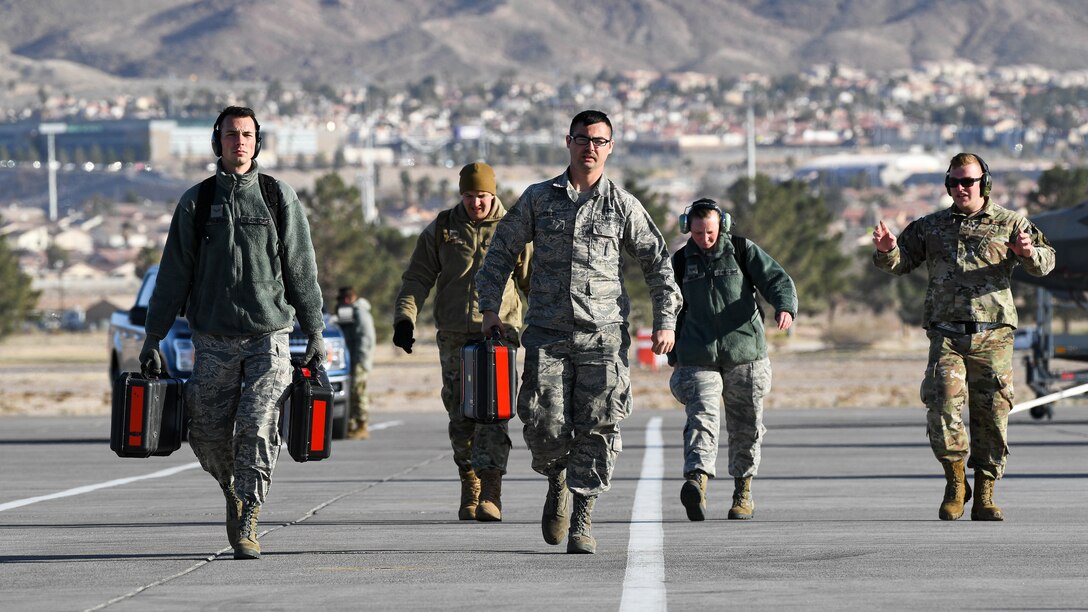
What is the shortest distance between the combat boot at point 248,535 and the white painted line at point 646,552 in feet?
5.75

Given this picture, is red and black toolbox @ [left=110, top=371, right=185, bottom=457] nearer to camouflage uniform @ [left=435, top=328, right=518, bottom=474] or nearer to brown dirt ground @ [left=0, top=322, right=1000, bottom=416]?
camouflage uniform @ [left=435, top=328, right=518, bottom=474]

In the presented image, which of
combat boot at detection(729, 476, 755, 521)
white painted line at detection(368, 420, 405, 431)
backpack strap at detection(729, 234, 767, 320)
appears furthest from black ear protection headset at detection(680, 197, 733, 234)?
white painted line at detection(368, 420, 405, 431)

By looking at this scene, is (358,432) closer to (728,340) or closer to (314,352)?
(728,340)

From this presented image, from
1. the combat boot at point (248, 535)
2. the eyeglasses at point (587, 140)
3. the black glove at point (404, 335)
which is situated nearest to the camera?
the combat boot at point (248, 535)

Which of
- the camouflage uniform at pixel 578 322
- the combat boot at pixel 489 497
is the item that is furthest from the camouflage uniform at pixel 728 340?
the camouflage uniform at pixel 578 322

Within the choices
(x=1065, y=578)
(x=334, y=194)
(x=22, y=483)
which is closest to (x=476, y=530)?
(x=1065, y=578)

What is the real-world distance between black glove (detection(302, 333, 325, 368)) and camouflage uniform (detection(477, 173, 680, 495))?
0.82 m

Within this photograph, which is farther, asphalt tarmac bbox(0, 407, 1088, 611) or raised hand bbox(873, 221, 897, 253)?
raised hand bbox(873, 221, 897, 253)

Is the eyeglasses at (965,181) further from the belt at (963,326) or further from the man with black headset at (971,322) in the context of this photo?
the belt at (963,326)

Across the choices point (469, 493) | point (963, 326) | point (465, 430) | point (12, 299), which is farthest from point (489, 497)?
point (12, 299)

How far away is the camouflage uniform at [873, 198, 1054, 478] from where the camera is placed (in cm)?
1248

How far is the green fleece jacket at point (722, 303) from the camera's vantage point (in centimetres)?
1295

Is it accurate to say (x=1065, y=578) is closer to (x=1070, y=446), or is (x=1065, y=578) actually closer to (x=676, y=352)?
(x=676, y=352)

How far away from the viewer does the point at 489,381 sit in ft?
34.9
